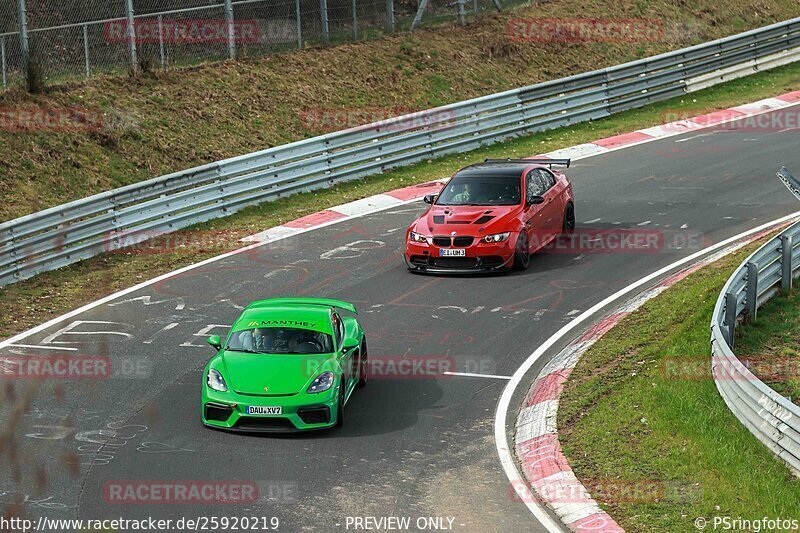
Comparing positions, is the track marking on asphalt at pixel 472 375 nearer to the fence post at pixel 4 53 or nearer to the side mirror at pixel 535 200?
the side mirror at pixel 535 200

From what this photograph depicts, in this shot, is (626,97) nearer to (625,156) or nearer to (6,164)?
(625,156)

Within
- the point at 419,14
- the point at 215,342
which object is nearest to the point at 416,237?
the point at 215,342

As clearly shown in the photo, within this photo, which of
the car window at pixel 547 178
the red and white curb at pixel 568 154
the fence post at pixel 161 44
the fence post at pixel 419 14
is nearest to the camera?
the car window at pixel 547 178

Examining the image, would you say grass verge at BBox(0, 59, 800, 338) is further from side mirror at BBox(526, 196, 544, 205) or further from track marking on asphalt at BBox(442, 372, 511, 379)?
track marking on asphalt at BBox(442, 372, 511, 379)

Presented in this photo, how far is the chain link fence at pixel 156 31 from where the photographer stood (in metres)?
25.9

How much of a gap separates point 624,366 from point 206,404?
5.52 meters

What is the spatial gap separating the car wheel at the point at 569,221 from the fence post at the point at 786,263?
457cm

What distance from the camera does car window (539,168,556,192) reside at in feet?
68.5

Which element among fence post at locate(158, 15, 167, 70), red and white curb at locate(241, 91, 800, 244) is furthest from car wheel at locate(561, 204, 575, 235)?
fence post at locate(158, 15, 167, 70)

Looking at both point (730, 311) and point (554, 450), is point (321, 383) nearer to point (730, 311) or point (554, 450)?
point (554, 450)

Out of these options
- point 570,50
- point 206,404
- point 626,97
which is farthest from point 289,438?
point 570,50

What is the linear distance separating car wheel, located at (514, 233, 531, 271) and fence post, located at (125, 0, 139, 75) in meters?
12.5

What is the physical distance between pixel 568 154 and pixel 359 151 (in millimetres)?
5138

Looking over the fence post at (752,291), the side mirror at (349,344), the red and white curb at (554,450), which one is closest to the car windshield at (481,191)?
the red and white curb at (554,450)
